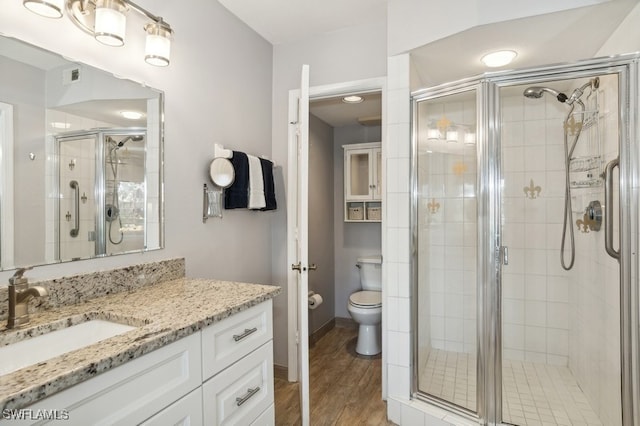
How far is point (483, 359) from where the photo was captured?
1.88 m

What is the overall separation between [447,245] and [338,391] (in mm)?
1315

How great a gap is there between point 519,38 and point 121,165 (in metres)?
2.15

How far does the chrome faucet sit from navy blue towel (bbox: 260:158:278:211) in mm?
1363

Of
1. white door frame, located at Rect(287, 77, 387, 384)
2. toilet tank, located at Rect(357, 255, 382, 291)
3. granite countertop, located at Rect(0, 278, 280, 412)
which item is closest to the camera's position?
granite countertop, located at Rect(0, 278, 280, 412)

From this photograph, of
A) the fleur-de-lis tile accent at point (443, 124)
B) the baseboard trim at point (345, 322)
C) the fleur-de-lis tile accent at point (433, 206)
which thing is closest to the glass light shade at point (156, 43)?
the fleur-de-lis tile accent at point (443, 124)

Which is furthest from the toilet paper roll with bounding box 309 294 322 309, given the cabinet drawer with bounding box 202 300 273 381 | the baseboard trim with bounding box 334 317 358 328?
the cabinet drawer with bounding box 202 300 273 381

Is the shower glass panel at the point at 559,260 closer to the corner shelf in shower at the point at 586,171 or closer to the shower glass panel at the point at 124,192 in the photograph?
the corner shelf in shower at the point at 586,171

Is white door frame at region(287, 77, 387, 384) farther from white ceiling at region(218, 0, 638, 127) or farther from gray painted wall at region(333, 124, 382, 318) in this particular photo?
gray painted wall at region(333, 124, 382, 318)

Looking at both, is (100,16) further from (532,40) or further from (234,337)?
(532,40)

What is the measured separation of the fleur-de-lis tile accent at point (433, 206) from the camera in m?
2.27

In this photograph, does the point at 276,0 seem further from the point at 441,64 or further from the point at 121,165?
the point at 121,165

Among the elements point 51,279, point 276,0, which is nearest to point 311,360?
point 51,279

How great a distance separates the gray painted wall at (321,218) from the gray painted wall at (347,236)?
72 mm

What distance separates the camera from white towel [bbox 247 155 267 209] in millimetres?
2201
